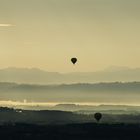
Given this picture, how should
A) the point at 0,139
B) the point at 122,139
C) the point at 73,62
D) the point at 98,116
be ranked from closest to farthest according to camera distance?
the point at 73,62, the point at 0,139, the point at 122,139, the point at 98,116

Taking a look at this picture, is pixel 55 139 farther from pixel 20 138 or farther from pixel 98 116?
pixel 98 116

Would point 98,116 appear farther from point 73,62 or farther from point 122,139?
point 73,62

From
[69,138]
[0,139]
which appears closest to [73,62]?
[0,139]

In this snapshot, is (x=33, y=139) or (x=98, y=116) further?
(x=98, y=116)

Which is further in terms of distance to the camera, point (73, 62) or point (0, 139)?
point (0, 139)

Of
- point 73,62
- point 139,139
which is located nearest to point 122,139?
point 139,139

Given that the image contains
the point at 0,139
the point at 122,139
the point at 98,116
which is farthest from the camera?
the point at 98,116

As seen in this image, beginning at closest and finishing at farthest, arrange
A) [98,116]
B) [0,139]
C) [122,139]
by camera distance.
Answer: [0,139] < [122,139] < [98,116]

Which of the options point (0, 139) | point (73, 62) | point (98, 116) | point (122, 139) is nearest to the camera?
point (73, 62)
